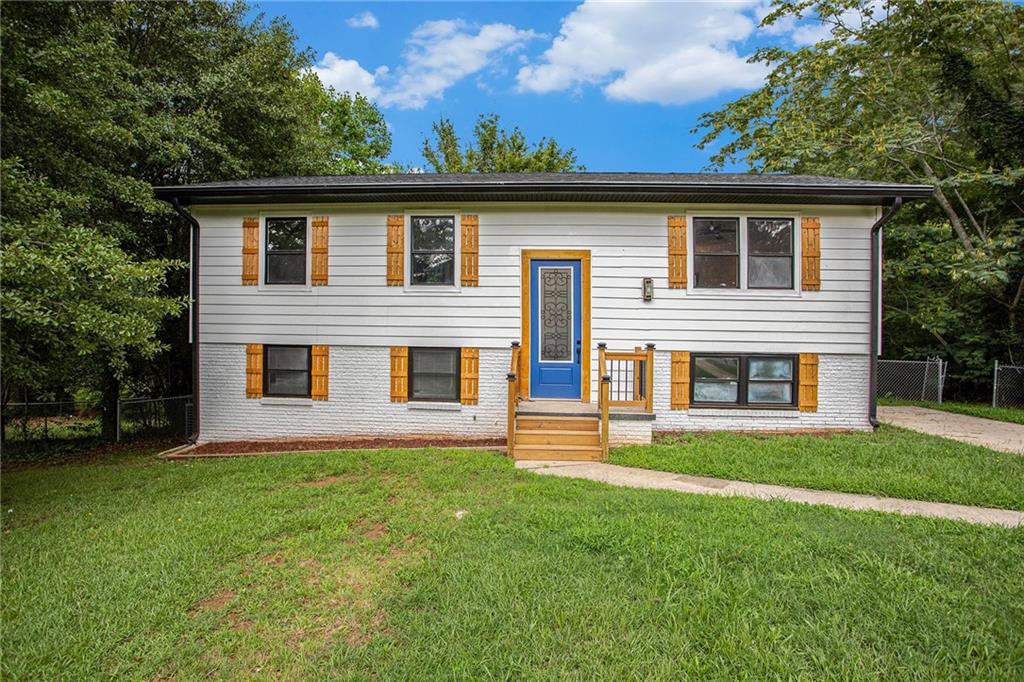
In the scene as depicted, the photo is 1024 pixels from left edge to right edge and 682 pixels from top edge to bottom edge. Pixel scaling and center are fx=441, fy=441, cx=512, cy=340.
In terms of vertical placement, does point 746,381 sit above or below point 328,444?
above

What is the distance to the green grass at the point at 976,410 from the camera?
331 inches

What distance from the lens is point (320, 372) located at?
25.4 ft

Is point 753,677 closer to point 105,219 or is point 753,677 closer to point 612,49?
point 105,219

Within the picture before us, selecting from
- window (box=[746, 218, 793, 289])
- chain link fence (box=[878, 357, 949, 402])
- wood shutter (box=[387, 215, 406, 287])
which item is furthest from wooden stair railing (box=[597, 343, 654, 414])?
chain link fence (box=[878, 357, 949, 402])

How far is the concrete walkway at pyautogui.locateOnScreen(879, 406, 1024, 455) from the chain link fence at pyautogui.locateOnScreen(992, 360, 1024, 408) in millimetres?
2023

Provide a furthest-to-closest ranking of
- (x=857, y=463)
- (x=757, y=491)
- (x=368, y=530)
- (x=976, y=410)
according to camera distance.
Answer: (x=976, y=410) < (x=857, y=463) < (x=757, y=491) < (x=368, y=530)

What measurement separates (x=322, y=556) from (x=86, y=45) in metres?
7.01

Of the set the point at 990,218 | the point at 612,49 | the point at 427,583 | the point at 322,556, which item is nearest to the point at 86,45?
the point at 322,556

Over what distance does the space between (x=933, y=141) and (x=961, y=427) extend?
8.03 meters

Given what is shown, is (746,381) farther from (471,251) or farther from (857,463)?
(471,251)

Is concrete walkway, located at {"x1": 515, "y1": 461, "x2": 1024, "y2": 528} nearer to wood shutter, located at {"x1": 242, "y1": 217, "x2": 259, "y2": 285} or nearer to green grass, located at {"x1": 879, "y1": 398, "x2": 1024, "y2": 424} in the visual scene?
wood shutter, located at {"x1": 242, "y1": 217, "x2": 259, "y2": 285}

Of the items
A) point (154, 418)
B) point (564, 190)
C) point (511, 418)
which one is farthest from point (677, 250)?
point (154, 418)

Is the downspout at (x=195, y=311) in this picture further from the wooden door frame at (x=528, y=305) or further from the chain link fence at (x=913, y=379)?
the chain link fence at (x=913, y=379)

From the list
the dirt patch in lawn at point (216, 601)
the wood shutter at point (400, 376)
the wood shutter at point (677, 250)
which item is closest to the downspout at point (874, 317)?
the wood shutter at point (677, 250)
